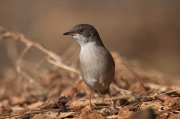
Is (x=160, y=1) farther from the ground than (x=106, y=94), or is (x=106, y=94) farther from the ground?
(x=160, y=1)

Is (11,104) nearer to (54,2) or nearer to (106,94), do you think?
(106,94)

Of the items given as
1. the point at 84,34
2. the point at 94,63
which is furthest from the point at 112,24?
the point at 94,63

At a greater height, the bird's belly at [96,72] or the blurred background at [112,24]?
the blurred background at [112,24]

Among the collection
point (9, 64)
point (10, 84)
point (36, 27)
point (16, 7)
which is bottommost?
point (10, 84)

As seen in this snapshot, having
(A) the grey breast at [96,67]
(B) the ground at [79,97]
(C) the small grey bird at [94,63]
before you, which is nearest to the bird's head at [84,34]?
(C) the small grey bird at [94,63]

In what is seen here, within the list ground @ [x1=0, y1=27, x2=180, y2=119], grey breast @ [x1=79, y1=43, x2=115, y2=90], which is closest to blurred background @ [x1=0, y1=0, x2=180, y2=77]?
ground @ [x1=0, y1=27, x2=180, y2=119]

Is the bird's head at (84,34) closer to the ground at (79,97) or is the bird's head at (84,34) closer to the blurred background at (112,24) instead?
the ground at (79,97)

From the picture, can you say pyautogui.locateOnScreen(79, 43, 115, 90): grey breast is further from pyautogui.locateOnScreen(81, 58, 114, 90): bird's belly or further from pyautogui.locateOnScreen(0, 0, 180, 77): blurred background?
Answer: pyautogui.locateOnScreen(0, 0, 180, 77): blurred background

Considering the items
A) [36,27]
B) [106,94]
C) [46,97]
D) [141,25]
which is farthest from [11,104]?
[36,27]

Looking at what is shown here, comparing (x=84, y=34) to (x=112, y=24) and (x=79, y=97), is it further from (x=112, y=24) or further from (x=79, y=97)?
(x=112, y=24)
